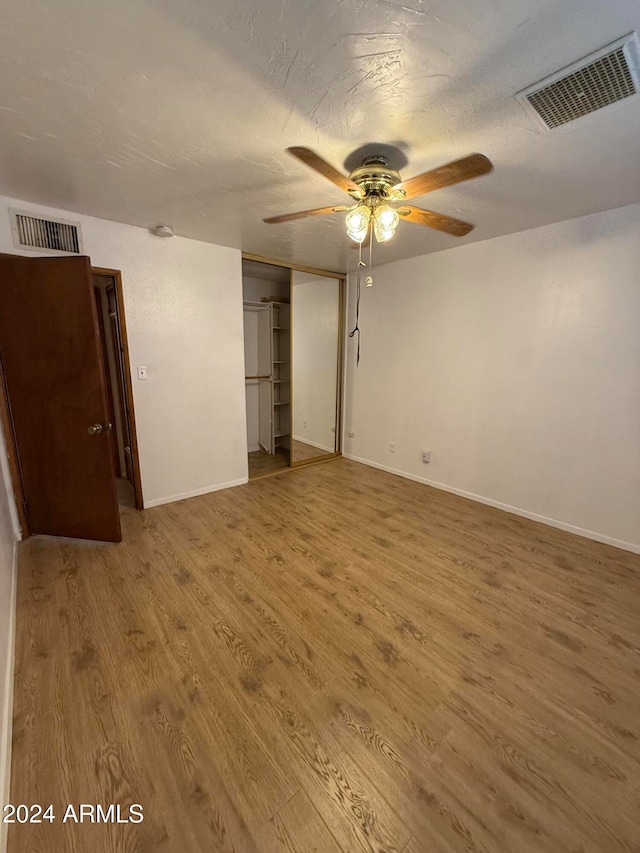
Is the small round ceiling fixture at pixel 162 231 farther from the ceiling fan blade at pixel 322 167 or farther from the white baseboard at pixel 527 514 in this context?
the white baseboard at pixel 527 514

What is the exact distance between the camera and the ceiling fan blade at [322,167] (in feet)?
4.24

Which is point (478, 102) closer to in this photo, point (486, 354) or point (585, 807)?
point (486, 354)

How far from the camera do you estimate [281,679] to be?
155 centimetres

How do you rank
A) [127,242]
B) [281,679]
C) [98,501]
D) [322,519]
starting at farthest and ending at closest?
[322,519] → [127,242] → [98,501] → [281,679]

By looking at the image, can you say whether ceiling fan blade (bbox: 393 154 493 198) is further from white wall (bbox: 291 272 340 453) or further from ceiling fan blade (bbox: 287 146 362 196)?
white wall (bbox: 291 272 340 453)

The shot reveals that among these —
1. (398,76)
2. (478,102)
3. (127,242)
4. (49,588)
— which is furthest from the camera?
(127,242)

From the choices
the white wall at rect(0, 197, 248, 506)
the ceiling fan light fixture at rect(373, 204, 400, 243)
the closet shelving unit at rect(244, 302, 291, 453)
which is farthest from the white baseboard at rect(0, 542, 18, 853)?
the closet shelving unit at rect(244, 302, 291, 453)

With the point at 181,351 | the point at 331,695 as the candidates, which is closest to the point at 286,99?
the point at 181,351

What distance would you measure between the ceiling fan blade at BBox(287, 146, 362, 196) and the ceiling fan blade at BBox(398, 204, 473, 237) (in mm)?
275

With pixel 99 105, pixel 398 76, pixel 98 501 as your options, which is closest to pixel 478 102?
pixel 398 76

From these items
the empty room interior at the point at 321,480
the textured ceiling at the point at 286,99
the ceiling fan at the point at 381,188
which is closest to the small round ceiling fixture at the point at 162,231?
the empty room interior at the point at 321,480

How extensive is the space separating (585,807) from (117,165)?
11.0 ft

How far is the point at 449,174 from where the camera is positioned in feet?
4.64

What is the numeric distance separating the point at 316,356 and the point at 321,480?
193cm
